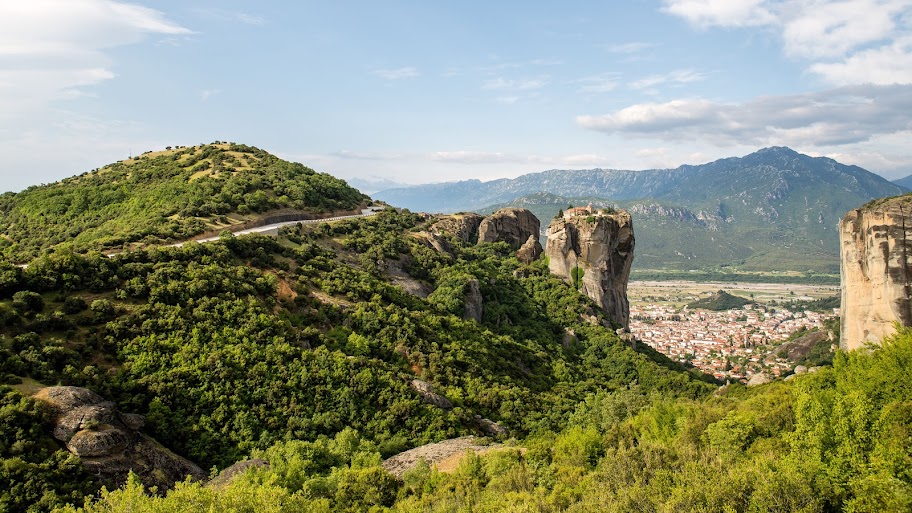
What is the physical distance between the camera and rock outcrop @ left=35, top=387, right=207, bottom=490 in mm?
21875

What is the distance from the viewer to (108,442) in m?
22.4

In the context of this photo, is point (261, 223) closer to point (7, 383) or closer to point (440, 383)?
point (440, 383)

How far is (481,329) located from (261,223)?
874 inches

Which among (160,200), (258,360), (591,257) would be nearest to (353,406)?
(258,360)

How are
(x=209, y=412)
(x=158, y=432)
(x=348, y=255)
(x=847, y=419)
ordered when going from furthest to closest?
(x=348, y=255) < (x=209, y=412) < (x=158, y=432) < (x=847, y=419)

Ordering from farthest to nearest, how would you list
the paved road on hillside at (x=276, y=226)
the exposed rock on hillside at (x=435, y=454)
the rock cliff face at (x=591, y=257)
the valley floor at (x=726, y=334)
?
the valley floor at (x=726, y=334), the rock cliff face at (x=591, y=257), the paved road on hillside at (x=276, y=226), the exposed rock on hillside at (x=435, y=454)

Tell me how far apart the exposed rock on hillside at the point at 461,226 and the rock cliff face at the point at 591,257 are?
1130 cm

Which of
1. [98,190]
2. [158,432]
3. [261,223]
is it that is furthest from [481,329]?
[98,190]

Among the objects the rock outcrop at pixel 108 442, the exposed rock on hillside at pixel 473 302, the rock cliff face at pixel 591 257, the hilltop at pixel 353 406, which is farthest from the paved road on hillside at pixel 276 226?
the rock cliff face at pixel 591 257

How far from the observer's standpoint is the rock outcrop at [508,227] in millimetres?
75938

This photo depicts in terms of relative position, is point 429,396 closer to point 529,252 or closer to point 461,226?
point 529,252

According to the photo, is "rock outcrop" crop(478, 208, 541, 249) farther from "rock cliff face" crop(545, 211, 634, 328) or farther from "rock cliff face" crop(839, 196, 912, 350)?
"rock cliff face" crop(839, 196, 912, 350)

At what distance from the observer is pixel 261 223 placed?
51500mm

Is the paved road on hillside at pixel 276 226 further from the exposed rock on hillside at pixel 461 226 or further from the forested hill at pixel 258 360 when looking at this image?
the exposed rock on hillside at pixel 461 226
